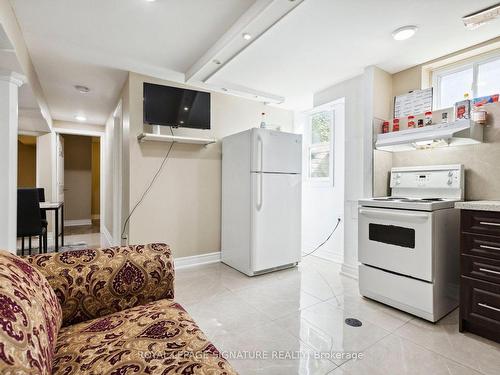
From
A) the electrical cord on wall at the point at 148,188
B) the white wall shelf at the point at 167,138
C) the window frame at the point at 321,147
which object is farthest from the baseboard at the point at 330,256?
the electrical cord on wall at the point at 148,188

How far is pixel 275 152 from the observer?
317 cm

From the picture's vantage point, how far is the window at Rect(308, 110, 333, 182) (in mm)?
3864

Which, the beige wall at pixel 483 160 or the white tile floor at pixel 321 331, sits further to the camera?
the beige wall at pixel 483 160

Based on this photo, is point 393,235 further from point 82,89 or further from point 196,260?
point 82,89

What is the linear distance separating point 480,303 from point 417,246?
505mm

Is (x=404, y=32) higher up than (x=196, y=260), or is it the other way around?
(x=404, y=32)

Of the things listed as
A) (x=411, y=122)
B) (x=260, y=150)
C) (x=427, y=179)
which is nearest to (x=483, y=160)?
(x=427, y=179)

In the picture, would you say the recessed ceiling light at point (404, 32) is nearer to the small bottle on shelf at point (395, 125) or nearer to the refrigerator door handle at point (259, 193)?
the small bottle on shelf at point (395, 125)

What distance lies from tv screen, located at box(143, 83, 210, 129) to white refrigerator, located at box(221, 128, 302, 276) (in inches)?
19.4

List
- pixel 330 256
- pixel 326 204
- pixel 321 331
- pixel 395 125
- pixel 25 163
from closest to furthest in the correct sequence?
pixel 321 331 → pixel 395 125 → pixel 330 256 → pixel 326 204 → pixel 25 163

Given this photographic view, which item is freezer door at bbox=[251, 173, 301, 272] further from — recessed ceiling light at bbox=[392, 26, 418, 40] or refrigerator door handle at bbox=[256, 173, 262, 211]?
recessed ceiling light at bbox=[392, 26, 418, 40]

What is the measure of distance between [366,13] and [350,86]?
1.24m

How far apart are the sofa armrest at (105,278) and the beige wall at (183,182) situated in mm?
1820

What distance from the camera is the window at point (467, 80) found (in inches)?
92.7
